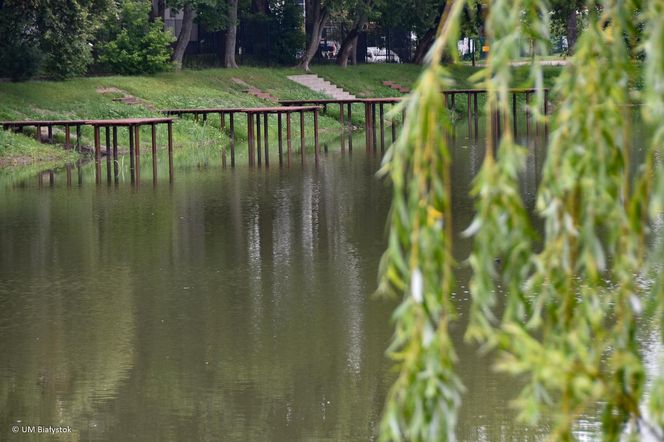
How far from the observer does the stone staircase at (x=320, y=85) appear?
165ft

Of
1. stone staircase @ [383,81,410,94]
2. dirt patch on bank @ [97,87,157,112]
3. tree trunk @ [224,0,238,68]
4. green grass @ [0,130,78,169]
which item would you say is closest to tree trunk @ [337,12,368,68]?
stone staircase @ [383,81,410,94]

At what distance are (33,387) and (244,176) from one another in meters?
15.9

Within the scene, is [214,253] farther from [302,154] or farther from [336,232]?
[302,154]

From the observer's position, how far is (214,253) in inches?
630

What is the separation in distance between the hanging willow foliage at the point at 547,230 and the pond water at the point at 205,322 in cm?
416

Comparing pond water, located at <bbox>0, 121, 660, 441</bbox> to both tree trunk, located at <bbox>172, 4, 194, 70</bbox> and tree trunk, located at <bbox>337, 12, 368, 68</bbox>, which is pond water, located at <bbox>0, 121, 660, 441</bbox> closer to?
tree trunk, located at <bbox>172, 4, 194, 70</bbox>

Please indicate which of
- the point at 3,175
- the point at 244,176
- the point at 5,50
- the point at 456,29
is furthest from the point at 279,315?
the point at 5,50

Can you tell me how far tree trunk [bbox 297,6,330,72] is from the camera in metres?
52.4

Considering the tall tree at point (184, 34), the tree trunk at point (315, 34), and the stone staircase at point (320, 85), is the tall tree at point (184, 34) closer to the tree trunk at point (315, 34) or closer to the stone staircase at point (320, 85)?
the stone staircase at point (320, 85)

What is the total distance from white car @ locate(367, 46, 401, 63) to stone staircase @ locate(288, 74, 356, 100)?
12542mm

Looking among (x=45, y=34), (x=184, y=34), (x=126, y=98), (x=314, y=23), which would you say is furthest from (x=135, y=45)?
(x=45, y=34)

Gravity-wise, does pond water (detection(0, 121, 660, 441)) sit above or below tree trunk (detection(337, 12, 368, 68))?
below

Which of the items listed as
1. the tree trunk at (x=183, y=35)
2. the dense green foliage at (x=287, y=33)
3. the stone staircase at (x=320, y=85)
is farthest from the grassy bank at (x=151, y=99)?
the dense green foliage at (x=287, y=33)

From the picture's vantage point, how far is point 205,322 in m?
12.1
